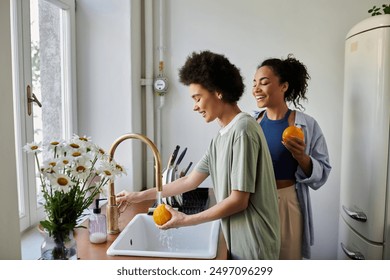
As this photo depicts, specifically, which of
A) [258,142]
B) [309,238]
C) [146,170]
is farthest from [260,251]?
[146,170]

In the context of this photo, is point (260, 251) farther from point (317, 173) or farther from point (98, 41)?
point (98, 41)

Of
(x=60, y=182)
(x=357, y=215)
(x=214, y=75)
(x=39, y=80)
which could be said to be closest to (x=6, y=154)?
(x=60, y=182)

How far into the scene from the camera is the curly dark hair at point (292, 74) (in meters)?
1.12

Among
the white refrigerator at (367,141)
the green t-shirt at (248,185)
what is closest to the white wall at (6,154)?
the green t-shirt at (248,185)

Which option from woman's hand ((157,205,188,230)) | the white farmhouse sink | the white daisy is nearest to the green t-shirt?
woman's hand ((157,205,188,230))

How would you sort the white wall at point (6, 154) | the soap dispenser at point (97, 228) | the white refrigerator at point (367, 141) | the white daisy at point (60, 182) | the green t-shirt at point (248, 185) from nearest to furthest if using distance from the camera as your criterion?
the white wall at point (6, 154), the white daisy at point (60, 182), the green t-shirt at point (248, 185), the soap dispenser at point (97, 228), the white refrigerator at point (367, 141)

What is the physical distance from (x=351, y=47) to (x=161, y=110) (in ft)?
2.40

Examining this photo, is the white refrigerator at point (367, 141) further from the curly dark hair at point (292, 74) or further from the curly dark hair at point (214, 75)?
the curly dark hair at point (214, 75)

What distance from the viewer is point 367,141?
1.06 meters

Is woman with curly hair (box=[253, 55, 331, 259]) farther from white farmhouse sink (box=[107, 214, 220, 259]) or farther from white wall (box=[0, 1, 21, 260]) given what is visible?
white wall (box=[0, 1, 21, 260])

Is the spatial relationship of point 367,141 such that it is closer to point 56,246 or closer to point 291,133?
point 291,133

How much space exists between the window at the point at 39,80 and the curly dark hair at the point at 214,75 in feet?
1.54

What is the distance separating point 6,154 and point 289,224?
87 cm

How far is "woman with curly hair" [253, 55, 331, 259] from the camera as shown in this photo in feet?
3.44
